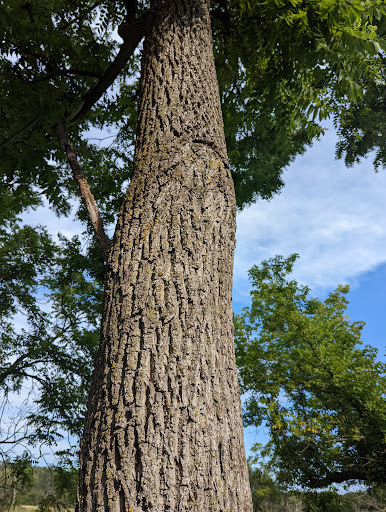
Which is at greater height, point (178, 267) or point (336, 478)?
point (178, 267)

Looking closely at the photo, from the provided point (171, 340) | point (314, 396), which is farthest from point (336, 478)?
point (171, 340)

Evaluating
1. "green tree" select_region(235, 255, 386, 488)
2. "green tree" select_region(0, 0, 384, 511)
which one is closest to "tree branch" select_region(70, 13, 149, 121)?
"green tree" select_region(0, 0, 384, 511)

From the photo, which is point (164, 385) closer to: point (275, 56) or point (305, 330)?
point (275, 56)

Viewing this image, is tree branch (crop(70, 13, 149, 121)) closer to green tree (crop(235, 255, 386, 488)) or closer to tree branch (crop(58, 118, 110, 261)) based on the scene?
tree branch (crop(58, 118, 110, 261))

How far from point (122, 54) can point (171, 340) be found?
4.05 m

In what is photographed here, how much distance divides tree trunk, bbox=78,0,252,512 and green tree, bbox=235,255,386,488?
1004 centimetres

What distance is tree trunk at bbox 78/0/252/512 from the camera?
1.55 meters

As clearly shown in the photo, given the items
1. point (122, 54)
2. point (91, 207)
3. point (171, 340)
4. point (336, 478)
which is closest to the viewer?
point (171, 340)

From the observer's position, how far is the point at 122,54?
15.0 ft

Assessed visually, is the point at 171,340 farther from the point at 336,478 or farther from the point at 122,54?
the point at 336,478

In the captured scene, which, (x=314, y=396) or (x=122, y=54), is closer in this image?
(x=122, y=54)

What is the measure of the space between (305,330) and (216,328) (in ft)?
38.5

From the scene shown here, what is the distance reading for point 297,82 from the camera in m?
4.45

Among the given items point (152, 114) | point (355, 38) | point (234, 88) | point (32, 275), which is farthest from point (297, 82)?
point (32, 275)
